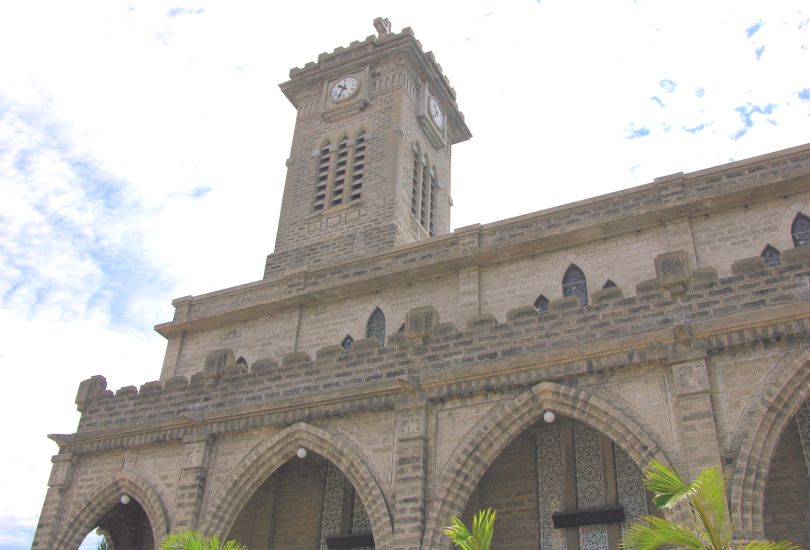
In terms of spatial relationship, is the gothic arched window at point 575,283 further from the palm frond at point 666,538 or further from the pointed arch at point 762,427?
the palm frond at point 666,538

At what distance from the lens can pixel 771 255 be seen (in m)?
16.2

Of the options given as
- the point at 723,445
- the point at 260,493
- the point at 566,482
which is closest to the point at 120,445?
the point at 260,493

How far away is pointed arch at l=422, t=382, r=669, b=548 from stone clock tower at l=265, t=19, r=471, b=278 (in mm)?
11774

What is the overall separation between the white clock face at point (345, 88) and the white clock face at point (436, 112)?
111 inches

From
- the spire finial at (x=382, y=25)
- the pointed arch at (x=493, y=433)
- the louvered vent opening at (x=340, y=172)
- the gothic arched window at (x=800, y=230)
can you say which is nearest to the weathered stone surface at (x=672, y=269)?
the pointed arch at (x=493, y=433)

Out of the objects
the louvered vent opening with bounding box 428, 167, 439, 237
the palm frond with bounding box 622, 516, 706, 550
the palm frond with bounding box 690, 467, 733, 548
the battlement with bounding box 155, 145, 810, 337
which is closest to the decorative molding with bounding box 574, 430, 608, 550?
the palm frond with bounding box 690, 467, 733, 548

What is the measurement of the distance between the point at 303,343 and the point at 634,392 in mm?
10122

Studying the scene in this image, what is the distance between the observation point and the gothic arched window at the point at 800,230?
16031 millimetres

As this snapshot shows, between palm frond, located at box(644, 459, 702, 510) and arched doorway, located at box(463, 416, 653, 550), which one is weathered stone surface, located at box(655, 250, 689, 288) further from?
palm frond, located at box(644, 459, 702, 510)

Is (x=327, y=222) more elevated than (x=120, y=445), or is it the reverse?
(x=327, y=222)

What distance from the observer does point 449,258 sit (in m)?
19.1

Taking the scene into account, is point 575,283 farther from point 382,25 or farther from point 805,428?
point 382,25

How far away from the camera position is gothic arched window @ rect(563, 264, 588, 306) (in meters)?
17.7

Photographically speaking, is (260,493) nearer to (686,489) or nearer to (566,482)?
(566,482)
